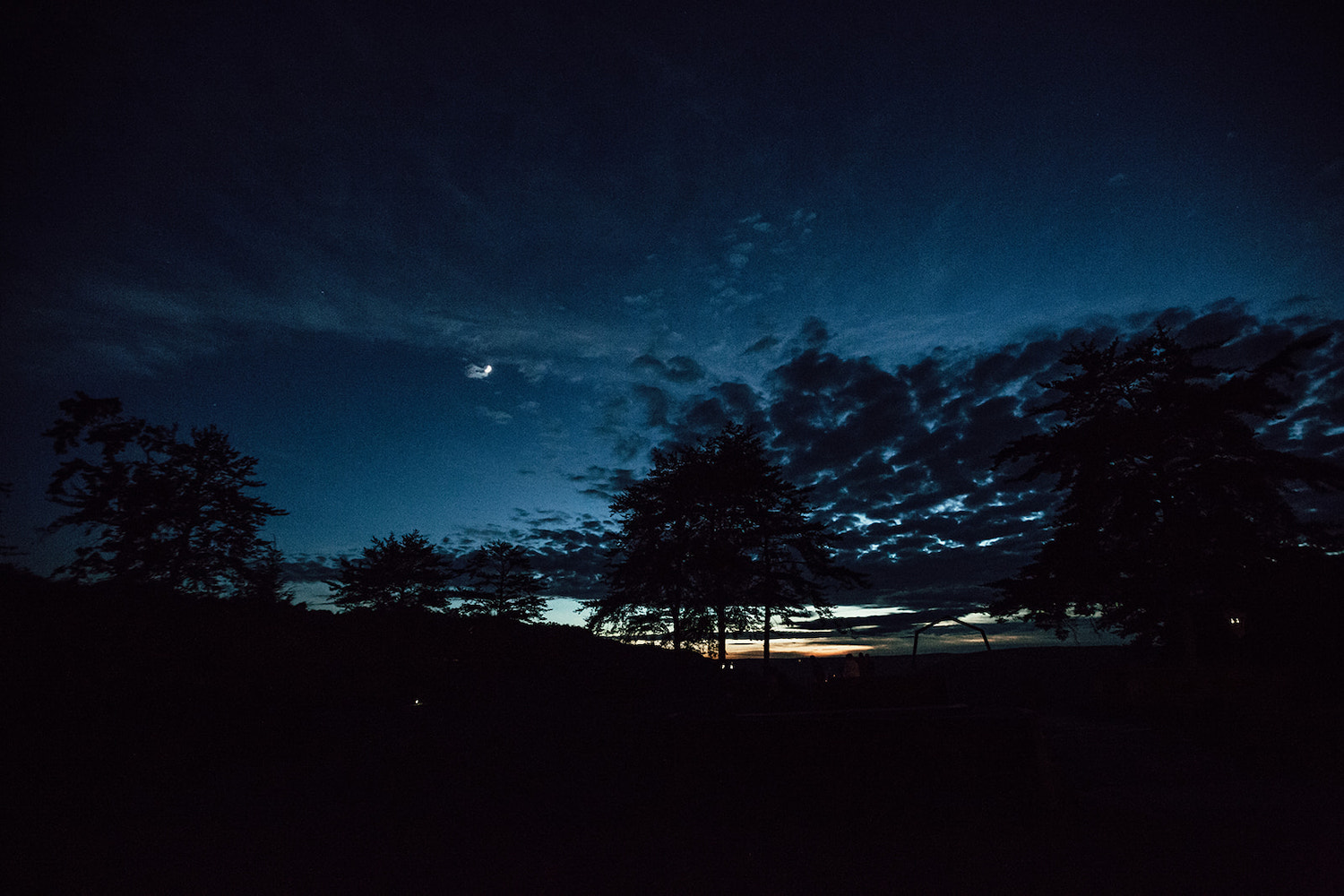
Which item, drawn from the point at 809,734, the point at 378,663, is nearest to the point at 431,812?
the point at 809,734

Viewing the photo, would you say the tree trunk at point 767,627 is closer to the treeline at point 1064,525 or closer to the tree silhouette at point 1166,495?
the treeline at point 1064,525

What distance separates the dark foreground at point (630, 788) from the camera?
16.8 ft

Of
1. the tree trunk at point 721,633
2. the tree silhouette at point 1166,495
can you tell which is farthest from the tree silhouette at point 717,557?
the tree silhouette at point 1166,495

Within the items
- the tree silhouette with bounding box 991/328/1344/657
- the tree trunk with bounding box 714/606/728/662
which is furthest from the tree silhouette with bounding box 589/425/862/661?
the tree silhouette with bounding box 991/328/1344/657

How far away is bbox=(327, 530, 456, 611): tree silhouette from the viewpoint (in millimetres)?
39594

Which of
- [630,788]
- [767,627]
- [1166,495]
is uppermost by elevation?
[1166,495]

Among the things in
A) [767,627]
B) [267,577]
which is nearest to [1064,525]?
[767,627]

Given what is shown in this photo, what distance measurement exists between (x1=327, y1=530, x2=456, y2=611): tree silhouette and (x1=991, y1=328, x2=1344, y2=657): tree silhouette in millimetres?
36484

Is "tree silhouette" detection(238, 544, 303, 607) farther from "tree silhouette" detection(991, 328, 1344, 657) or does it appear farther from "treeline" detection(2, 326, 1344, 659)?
"tree silhouette" detection(991, 328, 1344, 657)

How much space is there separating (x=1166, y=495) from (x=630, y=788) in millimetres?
16695

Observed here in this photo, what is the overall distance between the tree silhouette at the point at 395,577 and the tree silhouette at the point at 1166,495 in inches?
1436

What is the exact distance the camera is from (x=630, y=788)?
8703 millimetres

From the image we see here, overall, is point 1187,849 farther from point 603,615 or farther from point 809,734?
point 603,615

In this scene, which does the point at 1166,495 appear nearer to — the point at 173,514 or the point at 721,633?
the point at 721,633
